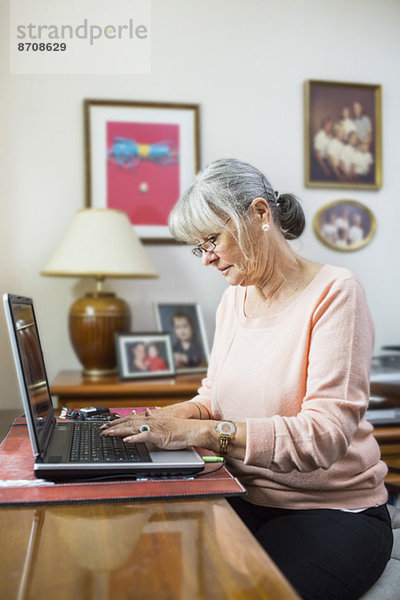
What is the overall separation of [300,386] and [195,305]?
1.26 metres

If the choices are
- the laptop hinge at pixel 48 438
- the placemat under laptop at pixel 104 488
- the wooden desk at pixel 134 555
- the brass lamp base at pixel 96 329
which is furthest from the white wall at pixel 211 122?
the wooden desk at pixel 134 555

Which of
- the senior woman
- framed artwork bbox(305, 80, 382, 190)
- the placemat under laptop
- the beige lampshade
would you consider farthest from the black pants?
framed artwork bbox(305, 80, 382, 190)

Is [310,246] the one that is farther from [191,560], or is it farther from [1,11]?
[191,560]

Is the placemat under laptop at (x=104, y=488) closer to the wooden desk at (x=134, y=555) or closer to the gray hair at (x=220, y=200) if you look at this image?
the wooden desk at (x=134, y=555)

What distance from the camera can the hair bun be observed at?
1.40 m

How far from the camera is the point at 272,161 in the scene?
2574 millimetres

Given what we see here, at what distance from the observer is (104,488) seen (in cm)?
93

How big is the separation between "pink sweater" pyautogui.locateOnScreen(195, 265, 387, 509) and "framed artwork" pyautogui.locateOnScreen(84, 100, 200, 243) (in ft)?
4.13

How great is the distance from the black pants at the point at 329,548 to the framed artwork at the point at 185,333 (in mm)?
1177

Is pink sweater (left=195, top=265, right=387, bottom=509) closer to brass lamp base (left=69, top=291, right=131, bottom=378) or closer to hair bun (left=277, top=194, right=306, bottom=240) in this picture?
hair bun (left=277, top=194, right=306, bottom=240)

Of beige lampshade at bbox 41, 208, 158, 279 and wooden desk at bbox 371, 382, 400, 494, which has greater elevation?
beige lampshade at bbox 41, 208, 158, 279

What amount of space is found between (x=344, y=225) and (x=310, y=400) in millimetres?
1648

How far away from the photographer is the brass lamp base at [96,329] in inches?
85.8

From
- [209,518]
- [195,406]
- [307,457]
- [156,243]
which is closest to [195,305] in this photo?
[156,243]
